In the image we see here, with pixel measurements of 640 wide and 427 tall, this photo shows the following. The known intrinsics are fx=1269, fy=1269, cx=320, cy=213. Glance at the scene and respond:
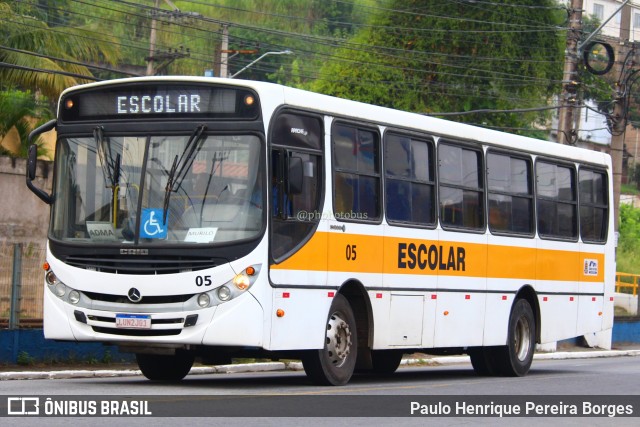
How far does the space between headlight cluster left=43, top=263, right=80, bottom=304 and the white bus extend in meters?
0.02

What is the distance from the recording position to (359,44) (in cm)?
5316

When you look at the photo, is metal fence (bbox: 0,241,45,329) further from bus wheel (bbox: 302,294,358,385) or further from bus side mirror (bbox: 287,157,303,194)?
bus side mirror (bbox: 287,157,303,194)

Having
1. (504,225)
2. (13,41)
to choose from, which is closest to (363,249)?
(504,225)

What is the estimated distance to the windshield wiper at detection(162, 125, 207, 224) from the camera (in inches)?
512

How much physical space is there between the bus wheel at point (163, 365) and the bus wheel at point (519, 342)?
17.8 ft

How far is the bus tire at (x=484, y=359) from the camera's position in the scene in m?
18.6

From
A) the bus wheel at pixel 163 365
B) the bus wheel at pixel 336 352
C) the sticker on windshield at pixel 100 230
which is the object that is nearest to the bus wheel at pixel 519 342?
the bus wheel at pixel 336 352

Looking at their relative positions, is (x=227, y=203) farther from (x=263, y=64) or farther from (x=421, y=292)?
Answer: (x=263, y=64)

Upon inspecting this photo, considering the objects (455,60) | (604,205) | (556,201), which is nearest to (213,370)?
(556,201)

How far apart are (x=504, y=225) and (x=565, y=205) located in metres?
2.23

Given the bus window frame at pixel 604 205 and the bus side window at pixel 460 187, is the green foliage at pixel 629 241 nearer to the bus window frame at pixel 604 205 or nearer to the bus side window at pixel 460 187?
the bus window frame at pixel 604 205

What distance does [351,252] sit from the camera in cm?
1451

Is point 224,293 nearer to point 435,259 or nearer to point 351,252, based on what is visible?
point 351,252

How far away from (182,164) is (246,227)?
946 mm
